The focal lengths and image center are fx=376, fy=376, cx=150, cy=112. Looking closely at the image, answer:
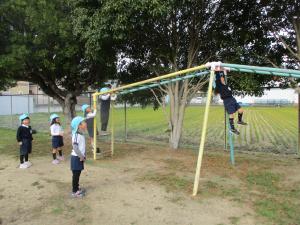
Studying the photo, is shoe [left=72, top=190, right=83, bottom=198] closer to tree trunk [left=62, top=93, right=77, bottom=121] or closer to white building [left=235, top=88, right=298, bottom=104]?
white building [left=235, top=88, right=298, bottom=104]

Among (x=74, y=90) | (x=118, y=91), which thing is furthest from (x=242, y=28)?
(x=74, y=90)

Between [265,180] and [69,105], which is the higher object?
[69,105]

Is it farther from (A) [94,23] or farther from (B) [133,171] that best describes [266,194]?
(A) [94,23]

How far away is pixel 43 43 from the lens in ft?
43.7

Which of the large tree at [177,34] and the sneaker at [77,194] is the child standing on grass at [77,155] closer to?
the sneaker at [77,194]

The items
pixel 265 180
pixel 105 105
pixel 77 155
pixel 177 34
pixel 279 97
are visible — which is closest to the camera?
pixel 77 155

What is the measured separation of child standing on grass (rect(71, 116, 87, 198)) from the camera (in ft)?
22.6

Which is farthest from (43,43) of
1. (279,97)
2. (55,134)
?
(279,97)

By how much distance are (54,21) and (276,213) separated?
9.83 meters

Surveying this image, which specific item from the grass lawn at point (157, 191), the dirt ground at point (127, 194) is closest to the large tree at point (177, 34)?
the grass lawn at point (157, 191)

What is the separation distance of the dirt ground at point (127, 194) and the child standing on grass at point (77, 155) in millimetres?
196

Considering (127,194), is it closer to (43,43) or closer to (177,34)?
(177,34)

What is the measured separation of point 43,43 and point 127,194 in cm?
808

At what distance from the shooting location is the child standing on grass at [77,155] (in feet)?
22.6
